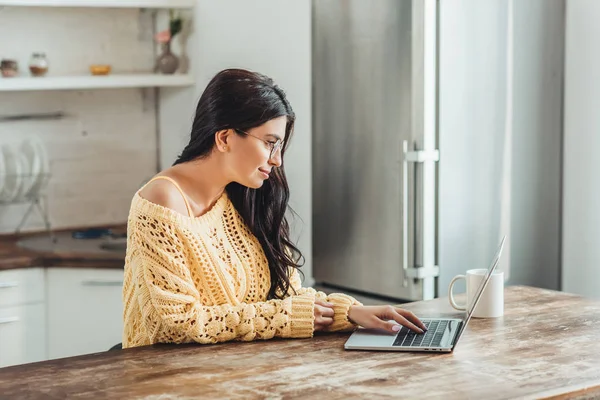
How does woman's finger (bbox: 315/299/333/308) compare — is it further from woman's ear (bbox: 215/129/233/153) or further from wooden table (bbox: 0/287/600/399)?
woman's ear (bbox: 215/129/233/153)

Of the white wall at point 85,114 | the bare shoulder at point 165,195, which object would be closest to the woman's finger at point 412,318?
the bare shoulder at point 165,195

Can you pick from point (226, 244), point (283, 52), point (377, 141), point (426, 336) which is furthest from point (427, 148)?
point (426, 336)

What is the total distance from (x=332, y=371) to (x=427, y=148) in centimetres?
174

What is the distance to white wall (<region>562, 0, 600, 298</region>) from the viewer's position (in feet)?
12.5

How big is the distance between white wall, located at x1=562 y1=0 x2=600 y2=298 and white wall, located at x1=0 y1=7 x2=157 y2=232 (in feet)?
6.31

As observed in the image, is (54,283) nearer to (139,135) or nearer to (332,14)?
(139,135)

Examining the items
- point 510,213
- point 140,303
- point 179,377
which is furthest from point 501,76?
point 179,377

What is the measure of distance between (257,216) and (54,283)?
150 centimetres

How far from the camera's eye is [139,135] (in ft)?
14.9

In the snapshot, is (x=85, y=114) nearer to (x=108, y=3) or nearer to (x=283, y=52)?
(x=108, y=3)

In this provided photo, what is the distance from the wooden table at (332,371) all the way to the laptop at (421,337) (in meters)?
0.02

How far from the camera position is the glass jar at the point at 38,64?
3955 millimetres

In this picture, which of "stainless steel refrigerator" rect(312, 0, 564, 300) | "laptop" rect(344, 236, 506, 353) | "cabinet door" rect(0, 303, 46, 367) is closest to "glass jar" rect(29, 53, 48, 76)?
"cabinet door" rect(0, 303, 46, 367)

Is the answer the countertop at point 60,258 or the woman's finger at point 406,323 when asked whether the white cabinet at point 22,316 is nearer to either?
the countertop at point 60,258
